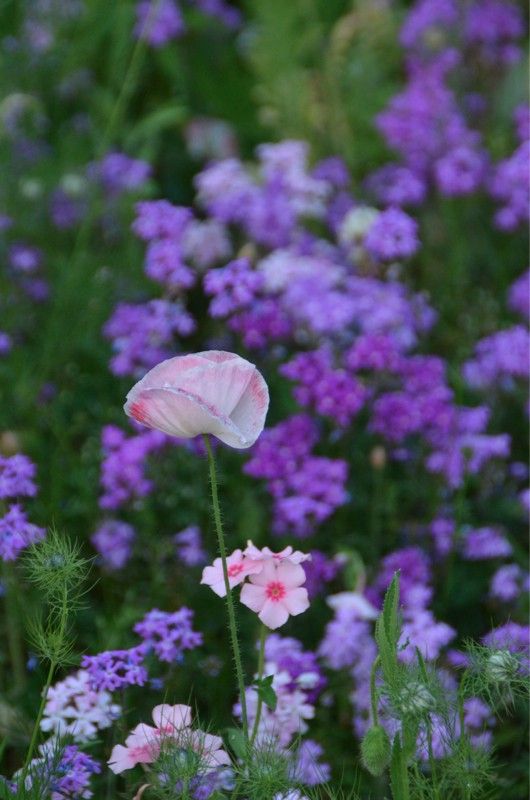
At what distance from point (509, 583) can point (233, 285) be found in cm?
71

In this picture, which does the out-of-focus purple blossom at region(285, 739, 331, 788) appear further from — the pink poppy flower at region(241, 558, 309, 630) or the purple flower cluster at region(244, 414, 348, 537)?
the purple flower cluster at region(244, 414, 348, 537)

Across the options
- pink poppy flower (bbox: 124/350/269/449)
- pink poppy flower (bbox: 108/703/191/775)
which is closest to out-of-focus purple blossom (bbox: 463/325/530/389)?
pink poppy flower (bbox: 124/350/269/449)

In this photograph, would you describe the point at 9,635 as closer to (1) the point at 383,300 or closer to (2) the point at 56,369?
(2) the point at 56,369

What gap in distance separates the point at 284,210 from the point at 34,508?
1085 millimetres

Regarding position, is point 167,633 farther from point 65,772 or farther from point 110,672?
point 65,772

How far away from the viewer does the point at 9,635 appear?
6.46 feet

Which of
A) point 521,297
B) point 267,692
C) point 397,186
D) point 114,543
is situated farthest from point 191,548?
point 397,186

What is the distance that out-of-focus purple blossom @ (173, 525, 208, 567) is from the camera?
79.0 inches

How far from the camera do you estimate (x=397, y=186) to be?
9.64ft

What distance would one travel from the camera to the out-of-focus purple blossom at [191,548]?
2.01 meters

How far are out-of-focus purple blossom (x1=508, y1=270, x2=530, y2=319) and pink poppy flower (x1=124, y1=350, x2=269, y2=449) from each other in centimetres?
159

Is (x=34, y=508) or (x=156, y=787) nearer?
(x=156, y=787)

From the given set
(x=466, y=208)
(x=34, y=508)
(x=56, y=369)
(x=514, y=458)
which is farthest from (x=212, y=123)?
(x=34, y=508)

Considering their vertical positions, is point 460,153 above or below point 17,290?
above
